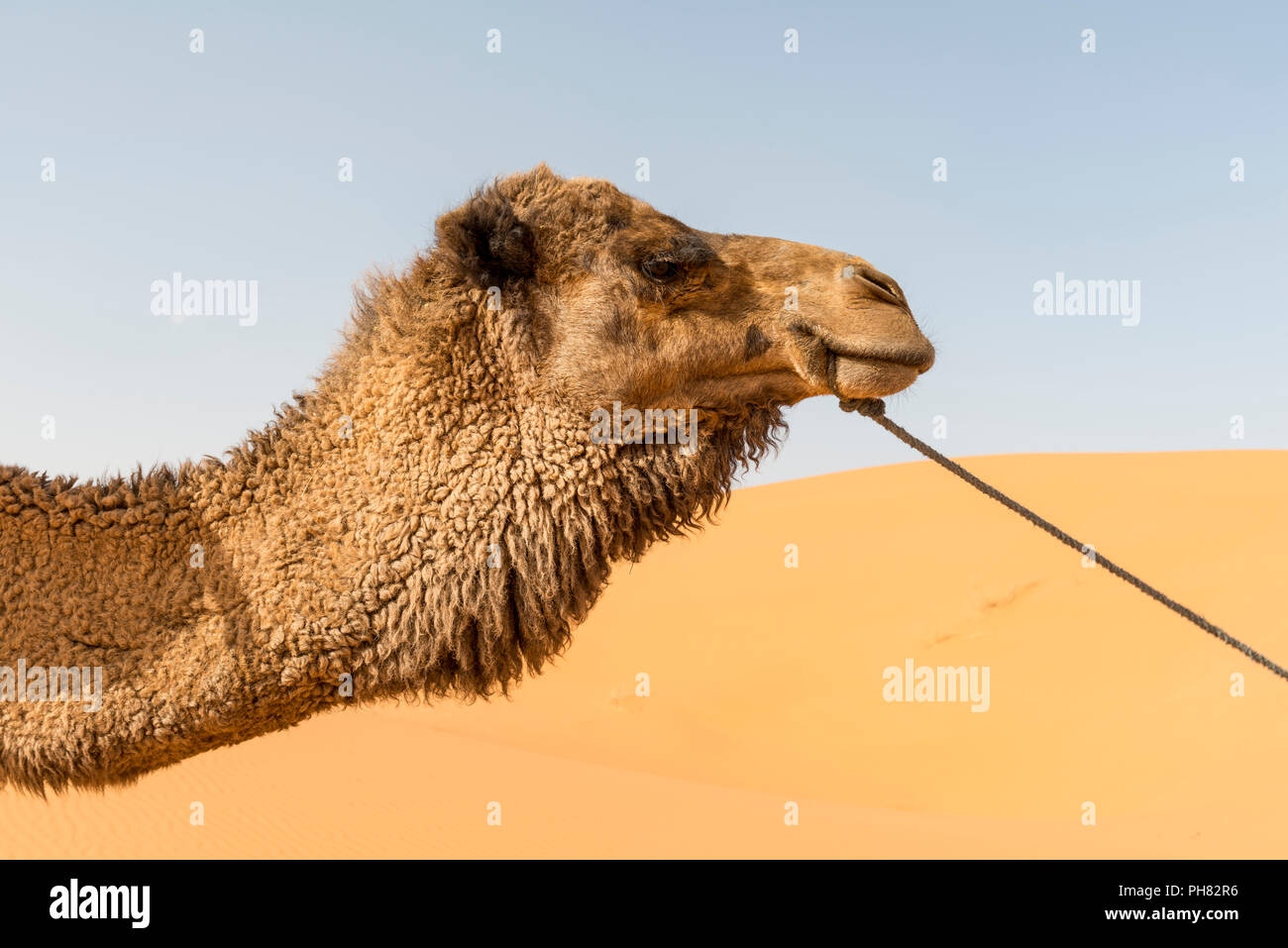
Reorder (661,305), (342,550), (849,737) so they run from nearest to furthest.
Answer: (342,550) → (661,305) → (849,737)

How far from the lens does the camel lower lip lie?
10.8 ft

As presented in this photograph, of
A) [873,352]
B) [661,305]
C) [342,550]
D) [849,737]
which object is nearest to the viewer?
[342,550]

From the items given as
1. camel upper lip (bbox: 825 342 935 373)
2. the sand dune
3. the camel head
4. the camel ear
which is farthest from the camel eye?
the sand dune

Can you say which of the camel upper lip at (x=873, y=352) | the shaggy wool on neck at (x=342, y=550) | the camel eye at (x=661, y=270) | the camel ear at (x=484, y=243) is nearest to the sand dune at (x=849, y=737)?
the shaggy wool on neck at (x=342, y=550)

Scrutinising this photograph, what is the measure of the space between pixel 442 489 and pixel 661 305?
0.97 m

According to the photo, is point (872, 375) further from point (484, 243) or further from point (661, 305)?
point (484, 243)

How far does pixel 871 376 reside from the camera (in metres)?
3.29

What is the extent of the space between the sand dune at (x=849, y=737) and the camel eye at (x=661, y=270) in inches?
295

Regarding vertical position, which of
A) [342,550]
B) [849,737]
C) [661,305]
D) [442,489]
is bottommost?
[849,737]

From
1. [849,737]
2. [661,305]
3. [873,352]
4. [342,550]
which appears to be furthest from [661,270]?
[849,737]

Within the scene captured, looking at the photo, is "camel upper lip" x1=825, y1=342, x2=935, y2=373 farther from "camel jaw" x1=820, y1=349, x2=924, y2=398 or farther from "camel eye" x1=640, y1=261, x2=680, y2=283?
"camel eye" x1=640, y1=261, x2=680, y2=283

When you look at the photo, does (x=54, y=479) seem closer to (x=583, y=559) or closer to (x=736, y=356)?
(x=583, y=559)

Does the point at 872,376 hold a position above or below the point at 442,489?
above

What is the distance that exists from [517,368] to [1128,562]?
80.2 ft
